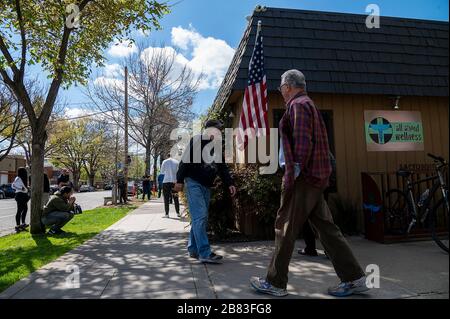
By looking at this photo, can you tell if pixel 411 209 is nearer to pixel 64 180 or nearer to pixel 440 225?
pixel 440 225

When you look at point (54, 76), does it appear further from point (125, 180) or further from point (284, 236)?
point (125, 180)

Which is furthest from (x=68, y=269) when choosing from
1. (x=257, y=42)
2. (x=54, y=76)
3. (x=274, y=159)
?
(x=54, y=76)

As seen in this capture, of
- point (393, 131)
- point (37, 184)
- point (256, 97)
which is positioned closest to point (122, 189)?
point (37, 184)

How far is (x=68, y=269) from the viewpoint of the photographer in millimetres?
4629

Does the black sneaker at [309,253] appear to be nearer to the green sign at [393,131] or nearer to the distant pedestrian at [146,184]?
the green sign at [393,131]

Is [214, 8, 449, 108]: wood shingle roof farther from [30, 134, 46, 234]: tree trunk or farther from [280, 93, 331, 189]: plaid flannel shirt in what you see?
[30, 134, 46, 234]: tree trunk

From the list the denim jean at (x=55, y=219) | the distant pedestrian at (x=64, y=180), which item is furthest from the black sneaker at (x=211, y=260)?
the distant pedestrian at (x=64, y=180)

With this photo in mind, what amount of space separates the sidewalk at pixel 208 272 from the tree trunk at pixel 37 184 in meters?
2.31

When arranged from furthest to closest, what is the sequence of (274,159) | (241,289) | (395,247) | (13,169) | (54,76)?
(13,169)
(54,76)
(274,159)
(395,247)
(241,289)

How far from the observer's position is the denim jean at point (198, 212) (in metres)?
4.78

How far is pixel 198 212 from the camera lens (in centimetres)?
491

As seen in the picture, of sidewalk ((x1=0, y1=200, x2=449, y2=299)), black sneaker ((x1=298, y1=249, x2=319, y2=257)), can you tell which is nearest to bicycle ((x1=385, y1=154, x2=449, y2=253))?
sidewalk ((x1=0, y1=200, x2=449, y2=299))

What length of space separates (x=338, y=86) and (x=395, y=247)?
2.93 m

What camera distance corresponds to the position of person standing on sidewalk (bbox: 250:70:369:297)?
10.8ft
